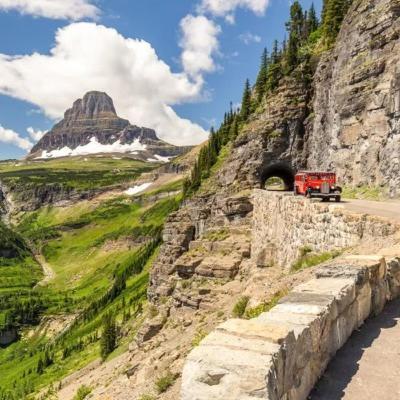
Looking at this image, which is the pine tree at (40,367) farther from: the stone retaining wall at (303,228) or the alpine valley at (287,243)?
the stone retaining wall at (303,228)

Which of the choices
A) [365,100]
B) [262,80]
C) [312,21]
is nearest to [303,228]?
[365,100]

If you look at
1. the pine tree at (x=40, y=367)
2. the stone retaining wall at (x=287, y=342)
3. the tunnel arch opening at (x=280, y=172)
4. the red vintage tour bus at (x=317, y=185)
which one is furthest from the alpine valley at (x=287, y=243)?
the pine tree at (x=40, y=367)

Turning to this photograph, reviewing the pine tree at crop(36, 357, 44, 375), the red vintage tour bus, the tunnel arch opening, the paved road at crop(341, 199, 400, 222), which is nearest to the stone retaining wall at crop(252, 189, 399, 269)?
the paved road at crop(341, 199, 400, 222)

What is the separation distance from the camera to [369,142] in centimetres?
5269

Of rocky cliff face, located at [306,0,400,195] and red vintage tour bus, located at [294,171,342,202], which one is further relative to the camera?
rocky cliff face, located at [306,0,400,195]

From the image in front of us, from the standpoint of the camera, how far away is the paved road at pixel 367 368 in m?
8.73

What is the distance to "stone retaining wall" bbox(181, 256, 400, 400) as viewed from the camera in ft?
22.0

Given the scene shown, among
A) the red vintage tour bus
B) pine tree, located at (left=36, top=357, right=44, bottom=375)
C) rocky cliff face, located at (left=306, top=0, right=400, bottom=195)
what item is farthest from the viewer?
pine tree, located at (left=36, top=357, right=44, bottom=375)

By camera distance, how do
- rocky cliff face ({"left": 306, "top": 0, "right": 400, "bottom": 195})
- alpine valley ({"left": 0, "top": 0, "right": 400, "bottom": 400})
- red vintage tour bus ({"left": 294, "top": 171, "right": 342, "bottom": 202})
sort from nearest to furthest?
alpine valley ({"left": 0, "top": 0, "right": 400, "bottom": 400})
red vintage tour bus ({"left": 294, "top": 171, "right": 342, "bottom": 202})
rocky cliff face ({"left": 306, "top": 0, "right": 400, "bottom": 195})

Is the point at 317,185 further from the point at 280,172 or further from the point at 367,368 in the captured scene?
the point at 280,172

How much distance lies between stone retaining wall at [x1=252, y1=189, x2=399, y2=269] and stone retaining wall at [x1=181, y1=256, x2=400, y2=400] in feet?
32.5

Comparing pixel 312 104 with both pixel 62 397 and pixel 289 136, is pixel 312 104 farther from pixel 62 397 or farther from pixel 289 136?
pixel 62 397

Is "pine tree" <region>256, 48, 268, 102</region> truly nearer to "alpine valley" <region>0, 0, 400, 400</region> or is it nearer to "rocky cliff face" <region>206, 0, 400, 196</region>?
"alpine valley" <region>0, 0, 400, 400</region>

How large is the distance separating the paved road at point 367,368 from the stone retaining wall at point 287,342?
228 mm
